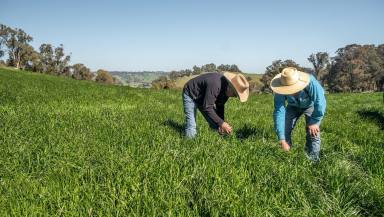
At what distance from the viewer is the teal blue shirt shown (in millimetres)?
6332

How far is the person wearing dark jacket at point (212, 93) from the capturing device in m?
6.75

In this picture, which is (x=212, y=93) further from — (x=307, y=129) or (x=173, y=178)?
(x=173, y=178)

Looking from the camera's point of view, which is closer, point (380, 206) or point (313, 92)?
point (380, 206)

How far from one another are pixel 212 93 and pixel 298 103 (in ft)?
4.84

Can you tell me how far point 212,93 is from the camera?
696 centimetres

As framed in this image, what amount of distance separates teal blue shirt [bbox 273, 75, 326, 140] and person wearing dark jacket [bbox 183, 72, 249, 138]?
58 cm

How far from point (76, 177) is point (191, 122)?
11.1 ft

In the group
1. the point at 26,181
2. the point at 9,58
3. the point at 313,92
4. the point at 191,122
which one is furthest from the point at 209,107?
the point at 9,58

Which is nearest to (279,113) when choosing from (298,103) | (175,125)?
(298,103)

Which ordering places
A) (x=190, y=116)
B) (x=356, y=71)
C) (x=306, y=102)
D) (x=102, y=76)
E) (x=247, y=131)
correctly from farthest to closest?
1. (x=102, y=76)
2. (x=356, y=71)
3. (x=247, y=131)
4. (x=190, y=116)
5. (x=306, y=102)

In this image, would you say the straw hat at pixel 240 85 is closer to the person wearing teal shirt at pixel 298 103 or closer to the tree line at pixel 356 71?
the person wearing teal shirt at pixel 298 103

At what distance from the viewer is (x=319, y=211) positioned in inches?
155

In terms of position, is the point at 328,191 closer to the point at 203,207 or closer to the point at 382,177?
the point at 382,177

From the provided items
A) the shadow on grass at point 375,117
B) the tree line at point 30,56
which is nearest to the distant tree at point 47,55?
the tree line at point 30,56
